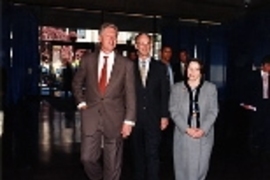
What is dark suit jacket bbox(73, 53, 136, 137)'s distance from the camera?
10.7 ft

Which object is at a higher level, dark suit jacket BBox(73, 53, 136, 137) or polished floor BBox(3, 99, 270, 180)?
dark suit jacket BBox(73, 53, 136, 137)

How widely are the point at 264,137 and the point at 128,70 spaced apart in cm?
344

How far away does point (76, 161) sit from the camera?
5031mm

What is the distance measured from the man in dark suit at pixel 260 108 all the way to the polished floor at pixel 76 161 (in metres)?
0.23

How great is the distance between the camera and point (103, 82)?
329 cm

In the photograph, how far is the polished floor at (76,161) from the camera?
14.3ft

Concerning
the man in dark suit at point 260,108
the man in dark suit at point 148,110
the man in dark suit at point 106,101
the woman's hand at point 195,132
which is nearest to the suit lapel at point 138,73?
the man in dark suit at point 148,110

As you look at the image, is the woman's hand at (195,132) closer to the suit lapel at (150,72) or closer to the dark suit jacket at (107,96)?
the dark suit jacket at (107,96)

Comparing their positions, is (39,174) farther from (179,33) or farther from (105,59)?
(179,33)

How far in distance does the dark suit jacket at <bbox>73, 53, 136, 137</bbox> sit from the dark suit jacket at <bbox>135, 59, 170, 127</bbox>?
11.6 inches

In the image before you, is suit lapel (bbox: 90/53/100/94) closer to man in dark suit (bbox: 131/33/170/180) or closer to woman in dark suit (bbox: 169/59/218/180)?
man in dark suit (bbox: 131/33/170/180)

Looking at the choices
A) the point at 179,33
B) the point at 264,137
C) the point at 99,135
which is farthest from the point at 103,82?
the point at 179,33

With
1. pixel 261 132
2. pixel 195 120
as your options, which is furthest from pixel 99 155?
pixel 261 132

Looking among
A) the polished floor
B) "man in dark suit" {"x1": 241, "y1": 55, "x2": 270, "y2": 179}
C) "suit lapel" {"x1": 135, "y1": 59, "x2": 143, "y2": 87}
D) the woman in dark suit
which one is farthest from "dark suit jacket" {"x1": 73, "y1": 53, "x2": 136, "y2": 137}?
"man in dark suit" {"x1": 241, "y1": 55, "x2": 270, "y2": 179}
